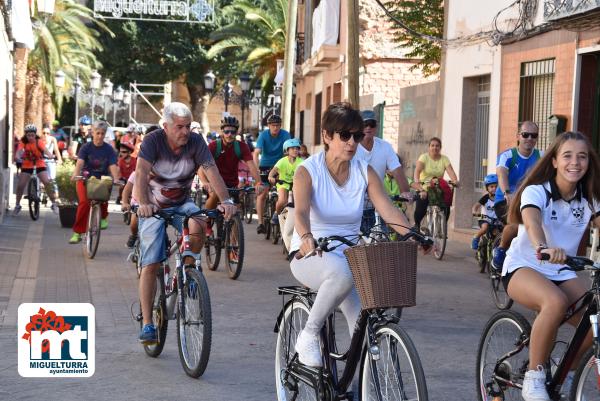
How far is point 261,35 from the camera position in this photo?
147ft

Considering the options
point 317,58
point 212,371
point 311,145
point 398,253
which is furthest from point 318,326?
point 311,145

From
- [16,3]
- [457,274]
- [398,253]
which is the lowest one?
A: [457,274]

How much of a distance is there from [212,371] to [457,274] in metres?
6.90

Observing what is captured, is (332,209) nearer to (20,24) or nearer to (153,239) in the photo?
(153,239)

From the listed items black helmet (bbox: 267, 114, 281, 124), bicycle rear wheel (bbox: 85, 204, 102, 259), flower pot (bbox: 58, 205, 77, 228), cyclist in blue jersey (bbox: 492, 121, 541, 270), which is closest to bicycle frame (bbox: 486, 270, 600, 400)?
cyclist in blue jersey (bbox: 492, 121, 541, 270)

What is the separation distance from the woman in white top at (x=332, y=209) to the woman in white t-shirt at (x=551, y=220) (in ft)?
2.06

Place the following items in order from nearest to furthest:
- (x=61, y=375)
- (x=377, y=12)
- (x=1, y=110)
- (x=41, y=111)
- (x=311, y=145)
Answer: (x=61, y=375), (x=1, y=110), (x=377, y=12), (x=311, y=145), (x=41, y=111)

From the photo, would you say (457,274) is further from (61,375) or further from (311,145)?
(311,145)

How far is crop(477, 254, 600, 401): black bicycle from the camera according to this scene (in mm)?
5254

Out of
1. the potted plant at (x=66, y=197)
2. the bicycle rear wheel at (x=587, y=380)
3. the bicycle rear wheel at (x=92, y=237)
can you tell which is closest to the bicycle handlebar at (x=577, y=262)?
the bicycle rear wheel at (x=587, y=380)

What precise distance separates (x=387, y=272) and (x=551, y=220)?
126 centimetres

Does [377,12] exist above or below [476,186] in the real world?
above

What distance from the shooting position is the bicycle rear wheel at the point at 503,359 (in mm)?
5918

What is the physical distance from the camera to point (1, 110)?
2330 centimetres
